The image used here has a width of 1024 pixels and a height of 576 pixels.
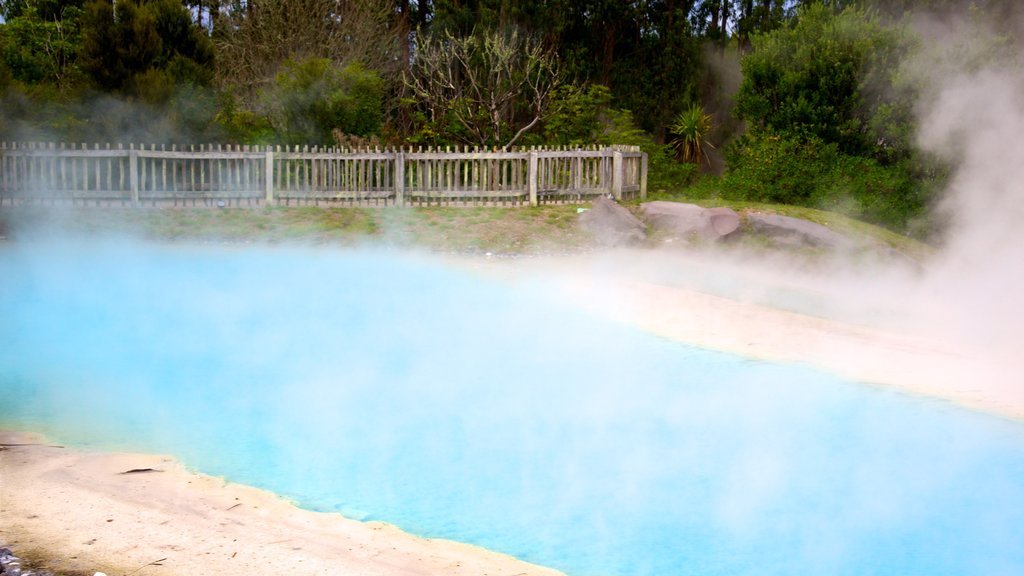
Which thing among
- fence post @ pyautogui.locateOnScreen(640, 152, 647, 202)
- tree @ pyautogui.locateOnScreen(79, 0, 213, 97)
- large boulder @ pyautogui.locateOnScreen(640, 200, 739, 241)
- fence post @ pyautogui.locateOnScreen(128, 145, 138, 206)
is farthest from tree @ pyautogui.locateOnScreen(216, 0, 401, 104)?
large boulder @ pyautogui.locateOnScreen(640, 200, 739, 241)

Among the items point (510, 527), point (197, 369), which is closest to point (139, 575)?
point (510, 527)

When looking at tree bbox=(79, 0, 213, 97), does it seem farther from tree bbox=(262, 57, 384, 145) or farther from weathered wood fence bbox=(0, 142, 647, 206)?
tree bbox=(262, 57, 384, 145)

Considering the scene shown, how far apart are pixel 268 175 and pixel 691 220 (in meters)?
8.76

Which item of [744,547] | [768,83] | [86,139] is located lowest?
[744,547]

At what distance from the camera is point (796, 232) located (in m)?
17.5

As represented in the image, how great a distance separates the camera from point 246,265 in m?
15.7

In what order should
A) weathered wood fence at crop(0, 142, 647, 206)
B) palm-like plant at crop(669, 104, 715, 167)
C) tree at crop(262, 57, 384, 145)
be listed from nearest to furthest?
1. weathered wood fence at crop(0, 142, 647, 206)
2. tree at crop(262, 57, 384, 145)
3. palm-like plant at crop(669, 104, 715, 167)

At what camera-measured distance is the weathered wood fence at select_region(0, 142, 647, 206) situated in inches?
757

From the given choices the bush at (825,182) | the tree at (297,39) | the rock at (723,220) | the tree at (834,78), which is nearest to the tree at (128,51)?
the tree at (297,39)

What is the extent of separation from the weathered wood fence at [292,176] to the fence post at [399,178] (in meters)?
0.02

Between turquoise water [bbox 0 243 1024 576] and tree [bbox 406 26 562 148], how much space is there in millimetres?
14863

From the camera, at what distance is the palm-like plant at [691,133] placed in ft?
101

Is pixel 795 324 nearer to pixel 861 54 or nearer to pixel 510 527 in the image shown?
pixel 510 527

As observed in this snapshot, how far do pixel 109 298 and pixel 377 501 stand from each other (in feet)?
25.9
